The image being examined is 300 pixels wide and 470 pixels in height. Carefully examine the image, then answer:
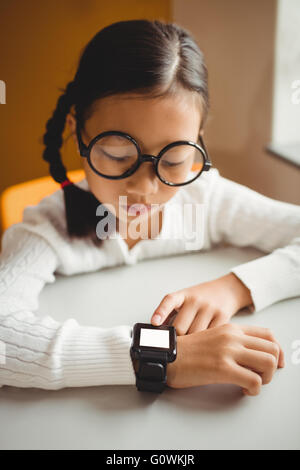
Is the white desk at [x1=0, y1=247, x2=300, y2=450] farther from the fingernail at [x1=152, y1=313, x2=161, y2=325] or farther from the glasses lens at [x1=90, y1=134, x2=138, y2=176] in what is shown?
the glasses lens at [x1=90, y1=134, x2=138, y2=176]

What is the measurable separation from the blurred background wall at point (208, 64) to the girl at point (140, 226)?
0.53m

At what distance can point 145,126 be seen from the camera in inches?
27.2

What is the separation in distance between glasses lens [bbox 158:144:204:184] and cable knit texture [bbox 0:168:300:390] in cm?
20

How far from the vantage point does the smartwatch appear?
1.84ft

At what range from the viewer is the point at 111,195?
2.64ft

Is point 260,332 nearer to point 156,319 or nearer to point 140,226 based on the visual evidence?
point 156,319

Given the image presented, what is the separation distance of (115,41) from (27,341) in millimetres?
528

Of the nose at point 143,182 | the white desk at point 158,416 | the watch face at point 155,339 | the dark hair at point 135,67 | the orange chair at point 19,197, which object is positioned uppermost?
the dark hair at point 135,67

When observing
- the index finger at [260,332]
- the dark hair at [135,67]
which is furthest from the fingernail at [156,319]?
the dark hair at [135,67]

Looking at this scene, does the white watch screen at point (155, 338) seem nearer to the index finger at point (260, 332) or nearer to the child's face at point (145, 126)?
the index finger at point (260, 332)

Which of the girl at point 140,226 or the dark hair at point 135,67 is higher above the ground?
the dark hair at point 135,67

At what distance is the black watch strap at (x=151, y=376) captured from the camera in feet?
1.83

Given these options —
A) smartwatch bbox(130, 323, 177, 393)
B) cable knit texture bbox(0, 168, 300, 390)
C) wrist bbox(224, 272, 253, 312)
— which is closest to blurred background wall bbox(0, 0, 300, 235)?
cable knit texture bbox(0, 168, 300, 390)

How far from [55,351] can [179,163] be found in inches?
15.2
